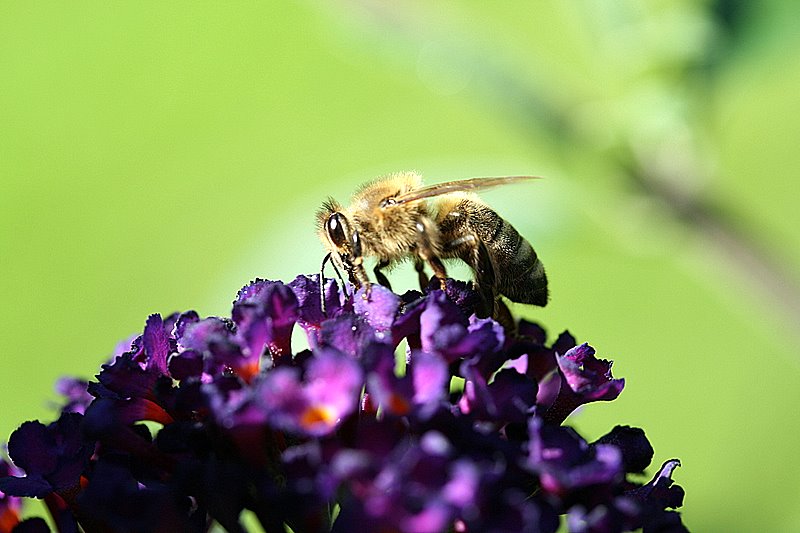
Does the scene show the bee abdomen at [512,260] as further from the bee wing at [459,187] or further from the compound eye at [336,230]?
the compound eye at [336,230]

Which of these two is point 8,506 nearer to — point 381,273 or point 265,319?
point 265,319

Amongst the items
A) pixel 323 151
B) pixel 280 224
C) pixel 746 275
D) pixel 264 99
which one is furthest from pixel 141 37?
pixel 746 275

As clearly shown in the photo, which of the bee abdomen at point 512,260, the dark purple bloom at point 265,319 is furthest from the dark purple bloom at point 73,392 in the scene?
the bee abdomen at point 512,260

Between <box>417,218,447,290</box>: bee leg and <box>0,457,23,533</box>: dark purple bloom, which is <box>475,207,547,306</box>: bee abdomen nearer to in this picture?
<box>417,218,447,290</box>: bee leg

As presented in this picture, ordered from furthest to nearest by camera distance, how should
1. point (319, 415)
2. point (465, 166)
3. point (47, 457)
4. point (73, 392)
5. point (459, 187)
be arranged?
point (465, 166), point (459, 187), point (73, 392), point (47, 457), point (319, 415)

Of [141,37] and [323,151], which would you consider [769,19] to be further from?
[141,37]

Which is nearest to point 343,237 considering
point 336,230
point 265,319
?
point 336,230

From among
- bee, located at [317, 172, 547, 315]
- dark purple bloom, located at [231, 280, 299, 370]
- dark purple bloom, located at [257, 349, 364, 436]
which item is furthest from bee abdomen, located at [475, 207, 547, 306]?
dark purple bloom, located at [257, 349, 364, 436]
